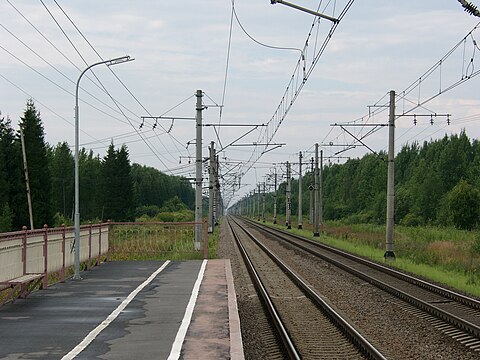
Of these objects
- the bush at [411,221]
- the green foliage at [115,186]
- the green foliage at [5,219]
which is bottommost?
the bush at [411,221]

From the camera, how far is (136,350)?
33.4ft

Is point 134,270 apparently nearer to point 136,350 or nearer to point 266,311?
point 266,311

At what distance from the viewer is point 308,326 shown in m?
15.1

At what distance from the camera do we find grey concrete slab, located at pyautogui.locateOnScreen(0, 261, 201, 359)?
10.2 m

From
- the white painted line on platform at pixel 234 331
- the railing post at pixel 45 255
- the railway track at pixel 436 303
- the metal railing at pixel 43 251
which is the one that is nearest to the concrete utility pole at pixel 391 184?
the railway track at pixel 436 303

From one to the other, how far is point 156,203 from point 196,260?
132 m

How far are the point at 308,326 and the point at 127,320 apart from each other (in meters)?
A: 4.14

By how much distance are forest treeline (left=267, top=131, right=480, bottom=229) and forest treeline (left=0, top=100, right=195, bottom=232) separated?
2577 cm

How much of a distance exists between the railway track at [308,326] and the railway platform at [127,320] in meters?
1.13

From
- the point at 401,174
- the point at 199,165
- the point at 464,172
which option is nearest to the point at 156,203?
the point at 401,174

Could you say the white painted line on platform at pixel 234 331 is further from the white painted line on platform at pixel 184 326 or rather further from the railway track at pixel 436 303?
the railway track at pixel 436 303

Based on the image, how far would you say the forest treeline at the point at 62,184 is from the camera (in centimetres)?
6319

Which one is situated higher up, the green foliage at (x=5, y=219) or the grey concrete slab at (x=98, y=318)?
the green foliage at (x=5, y=219)

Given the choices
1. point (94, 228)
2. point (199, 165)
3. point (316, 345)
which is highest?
point (199, 165)
